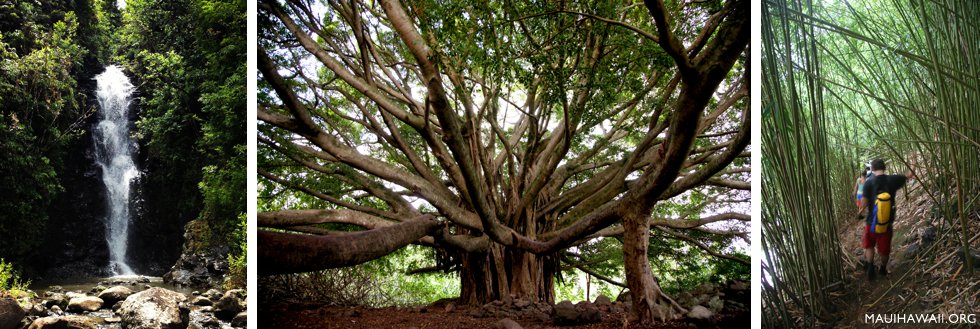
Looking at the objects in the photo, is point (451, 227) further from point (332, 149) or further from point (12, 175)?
point (12, 175)

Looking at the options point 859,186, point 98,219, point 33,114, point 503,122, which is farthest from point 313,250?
point 503,122

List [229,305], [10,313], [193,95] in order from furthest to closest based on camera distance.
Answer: [193,95], [229,305], [10,313]

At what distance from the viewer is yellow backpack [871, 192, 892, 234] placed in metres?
1.87

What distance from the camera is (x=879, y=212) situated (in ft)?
6.19

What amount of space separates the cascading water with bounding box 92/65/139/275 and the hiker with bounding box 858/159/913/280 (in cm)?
279

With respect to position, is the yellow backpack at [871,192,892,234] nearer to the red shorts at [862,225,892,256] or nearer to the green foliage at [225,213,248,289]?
the red shorts at [862,225,892,256]

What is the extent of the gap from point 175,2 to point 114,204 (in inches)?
36.4

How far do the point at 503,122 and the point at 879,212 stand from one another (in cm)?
185

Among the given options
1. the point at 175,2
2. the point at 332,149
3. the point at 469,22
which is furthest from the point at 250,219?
the point at 469,22

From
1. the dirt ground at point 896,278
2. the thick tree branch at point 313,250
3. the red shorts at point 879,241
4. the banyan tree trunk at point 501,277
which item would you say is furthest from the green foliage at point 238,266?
the red shorts at point 879,241

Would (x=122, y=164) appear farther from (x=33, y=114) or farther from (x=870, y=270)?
(x=870, y=270)

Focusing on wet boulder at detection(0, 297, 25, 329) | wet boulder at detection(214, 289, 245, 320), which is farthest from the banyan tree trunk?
wet boulder at detection(0, 297, 25, 329)

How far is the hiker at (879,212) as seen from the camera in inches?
73.4

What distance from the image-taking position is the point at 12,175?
2.09 meters
